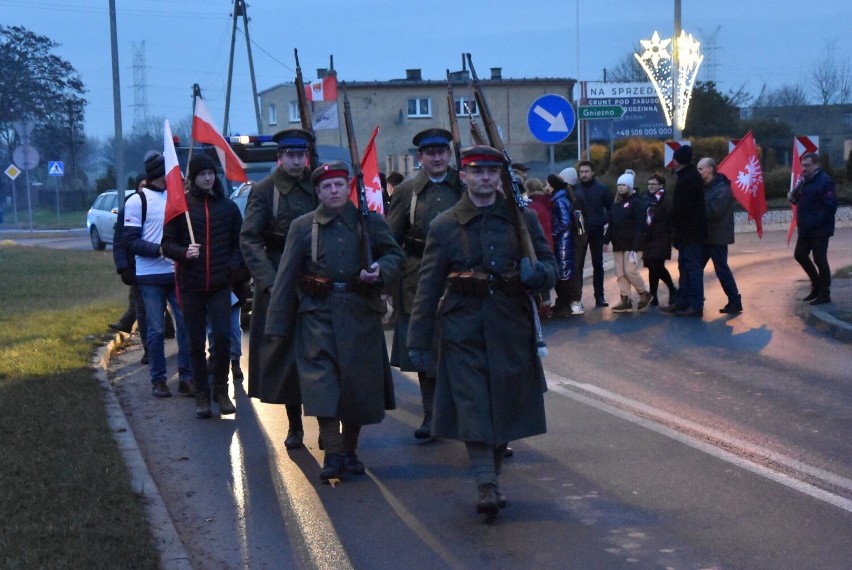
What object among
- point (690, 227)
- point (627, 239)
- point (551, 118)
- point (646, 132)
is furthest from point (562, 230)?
point (646, 132)

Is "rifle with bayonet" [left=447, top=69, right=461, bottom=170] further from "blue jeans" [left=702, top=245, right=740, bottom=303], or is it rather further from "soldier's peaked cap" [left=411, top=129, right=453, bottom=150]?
"blue jeans" [left=702, top=245, right=740, bottom=303]

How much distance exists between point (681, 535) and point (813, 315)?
856 cm

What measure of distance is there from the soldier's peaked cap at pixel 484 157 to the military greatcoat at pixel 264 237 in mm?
2150

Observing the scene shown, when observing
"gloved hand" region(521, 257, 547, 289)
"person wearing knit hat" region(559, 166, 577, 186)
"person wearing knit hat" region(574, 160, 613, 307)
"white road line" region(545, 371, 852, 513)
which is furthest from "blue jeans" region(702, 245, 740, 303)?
"gloved hand" region(521, 257, 547, 289)

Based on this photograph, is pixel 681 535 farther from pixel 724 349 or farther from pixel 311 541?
pixel 724 349

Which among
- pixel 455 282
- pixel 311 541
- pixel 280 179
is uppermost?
pixel 280 179

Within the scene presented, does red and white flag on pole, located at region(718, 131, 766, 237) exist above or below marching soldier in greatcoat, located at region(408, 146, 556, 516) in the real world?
above

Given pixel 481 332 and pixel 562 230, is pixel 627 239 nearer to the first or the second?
pixel 562 230

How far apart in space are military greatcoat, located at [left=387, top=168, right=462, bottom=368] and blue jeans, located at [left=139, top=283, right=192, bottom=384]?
2413 mm

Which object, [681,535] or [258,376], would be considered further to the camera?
[258,376]

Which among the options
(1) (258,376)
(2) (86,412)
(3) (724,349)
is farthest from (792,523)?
(3) (724,349)

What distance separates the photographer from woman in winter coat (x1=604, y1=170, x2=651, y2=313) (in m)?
15.4

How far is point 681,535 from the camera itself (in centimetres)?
600

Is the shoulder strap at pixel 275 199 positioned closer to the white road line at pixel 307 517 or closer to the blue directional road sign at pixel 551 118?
the white road line at pixel 307 517
